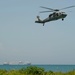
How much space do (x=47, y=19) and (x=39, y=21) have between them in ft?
8.22

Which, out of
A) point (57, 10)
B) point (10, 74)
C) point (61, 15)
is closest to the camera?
point (10, 74)

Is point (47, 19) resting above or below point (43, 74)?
above

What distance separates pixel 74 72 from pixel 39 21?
711 inches

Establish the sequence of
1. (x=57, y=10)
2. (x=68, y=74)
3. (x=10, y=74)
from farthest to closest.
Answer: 1. (x=57, y=10)
2. (x=68, y=74)
3. (x=10, y=74)

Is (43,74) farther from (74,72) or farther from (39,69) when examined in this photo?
(74,72)

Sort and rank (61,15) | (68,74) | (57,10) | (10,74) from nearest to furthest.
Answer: (10,74)
(68,74)
(61,15)
(57,10)

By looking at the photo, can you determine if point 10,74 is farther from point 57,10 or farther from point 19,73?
point 57,10

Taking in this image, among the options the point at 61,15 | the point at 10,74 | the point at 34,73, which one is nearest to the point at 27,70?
the point at 34,73

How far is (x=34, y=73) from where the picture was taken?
2642 centimetres

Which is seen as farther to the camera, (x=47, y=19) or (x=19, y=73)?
(x=47, y=19)

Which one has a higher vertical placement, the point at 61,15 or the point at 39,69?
the point at 61,15

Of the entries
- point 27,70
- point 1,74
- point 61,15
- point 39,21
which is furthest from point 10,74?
point 39,21

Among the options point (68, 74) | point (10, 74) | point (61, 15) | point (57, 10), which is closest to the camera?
point (10, 74)

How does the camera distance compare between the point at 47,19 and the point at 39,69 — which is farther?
Answer: the point at 47,19
